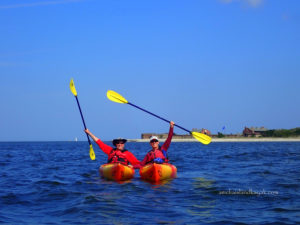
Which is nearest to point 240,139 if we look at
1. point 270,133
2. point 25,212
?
point 270,133

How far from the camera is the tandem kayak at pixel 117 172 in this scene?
42.8ft

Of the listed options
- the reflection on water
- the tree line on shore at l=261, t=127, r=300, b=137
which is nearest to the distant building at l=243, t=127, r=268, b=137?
the tree line on shore at l=261, t=127, r=300, b=137

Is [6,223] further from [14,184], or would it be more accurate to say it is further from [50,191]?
[14,184]

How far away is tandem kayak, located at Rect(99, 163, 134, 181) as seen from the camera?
513 inches

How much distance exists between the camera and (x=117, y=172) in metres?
13.0

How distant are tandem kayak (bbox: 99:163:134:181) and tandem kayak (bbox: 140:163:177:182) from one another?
48 centimetres

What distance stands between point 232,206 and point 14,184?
7.27 meters

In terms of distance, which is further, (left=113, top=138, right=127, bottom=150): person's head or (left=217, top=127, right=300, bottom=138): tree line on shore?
(left=217, top=127, right=300, bottom=138): tree line on shore

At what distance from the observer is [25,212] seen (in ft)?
26.4

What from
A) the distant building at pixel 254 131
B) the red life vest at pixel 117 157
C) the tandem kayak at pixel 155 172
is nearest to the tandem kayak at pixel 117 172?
the red life vest at pixel 117 157

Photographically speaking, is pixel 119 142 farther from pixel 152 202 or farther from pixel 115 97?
pixel 152 202

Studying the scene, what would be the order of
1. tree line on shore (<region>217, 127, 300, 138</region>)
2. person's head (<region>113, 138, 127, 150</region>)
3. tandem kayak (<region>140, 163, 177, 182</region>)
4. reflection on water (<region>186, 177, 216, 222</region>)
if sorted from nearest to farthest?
reflection on water (<region>186, 177, 216, 222</region>)
tandem kayak (<region>140, 163, 177, 182</region>)
person's head (<region>113, 138, 127, 150</region>)
tree line on shore (<region>217, 127, 300, 138</region>)

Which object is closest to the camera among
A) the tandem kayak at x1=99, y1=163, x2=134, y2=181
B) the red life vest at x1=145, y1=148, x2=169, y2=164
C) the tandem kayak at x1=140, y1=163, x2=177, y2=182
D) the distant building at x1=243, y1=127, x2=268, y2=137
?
the tandem kayak at x1=140, y1=163, x2=177, y2=182

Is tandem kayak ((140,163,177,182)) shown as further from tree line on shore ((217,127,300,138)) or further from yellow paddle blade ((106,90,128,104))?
tree line on shore ((217,127,300,138))
